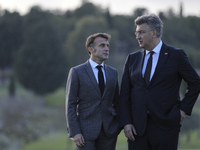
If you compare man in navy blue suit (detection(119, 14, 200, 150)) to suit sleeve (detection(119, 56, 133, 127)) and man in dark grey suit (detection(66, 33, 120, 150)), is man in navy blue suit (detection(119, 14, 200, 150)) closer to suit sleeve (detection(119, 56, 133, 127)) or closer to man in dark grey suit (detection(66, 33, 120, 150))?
suit sleeve (detection(119, 56, 133, 127))

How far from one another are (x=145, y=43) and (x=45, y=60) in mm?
29875

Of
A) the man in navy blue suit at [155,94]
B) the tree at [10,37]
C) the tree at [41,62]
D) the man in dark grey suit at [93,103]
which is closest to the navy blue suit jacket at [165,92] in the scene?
the man in navy blue suit at [155,94]

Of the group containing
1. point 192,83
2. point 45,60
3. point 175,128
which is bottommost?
point 45,60

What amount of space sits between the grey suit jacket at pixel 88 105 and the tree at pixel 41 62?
29.2 m

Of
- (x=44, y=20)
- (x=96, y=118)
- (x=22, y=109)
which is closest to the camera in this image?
(x=96, y=118)

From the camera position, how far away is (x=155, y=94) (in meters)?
3.51

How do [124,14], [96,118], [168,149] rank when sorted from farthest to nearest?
[124,14], [96,118], [168,149]

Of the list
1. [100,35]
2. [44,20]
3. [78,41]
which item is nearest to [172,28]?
[78,41]

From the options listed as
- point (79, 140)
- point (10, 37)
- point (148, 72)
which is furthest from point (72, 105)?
point (10, 37)

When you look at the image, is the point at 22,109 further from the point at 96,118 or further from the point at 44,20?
the point at 96,118

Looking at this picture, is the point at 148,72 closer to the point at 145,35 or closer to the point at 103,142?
the point at 145,35

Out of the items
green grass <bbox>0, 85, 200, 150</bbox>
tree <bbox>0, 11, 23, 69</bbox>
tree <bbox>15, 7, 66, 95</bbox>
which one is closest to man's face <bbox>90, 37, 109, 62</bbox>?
green grass <bbox>0, 85, 200, 150</bbox>

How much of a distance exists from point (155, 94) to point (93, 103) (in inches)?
30.6

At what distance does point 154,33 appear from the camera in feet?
11.8
